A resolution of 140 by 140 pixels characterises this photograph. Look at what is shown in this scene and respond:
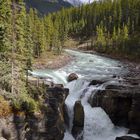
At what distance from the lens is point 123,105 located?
47.5 m

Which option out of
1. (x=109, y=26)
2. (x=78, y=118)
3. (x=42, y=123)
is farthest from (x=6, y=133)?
(x=109, y=26)

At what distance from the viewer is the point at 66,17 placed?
17562 centimetres

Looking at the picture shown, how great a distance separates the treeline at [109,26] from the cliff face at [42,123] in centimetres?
5826

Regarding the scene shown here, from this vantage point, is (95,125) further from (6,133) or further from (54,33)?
(54,33)

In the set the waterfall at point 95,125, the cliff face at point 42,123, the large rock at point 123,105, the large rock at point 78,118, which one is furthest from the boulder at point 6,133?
→ the large rock at point 123,105

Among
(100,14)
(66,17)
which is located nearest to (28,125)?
(100,14)

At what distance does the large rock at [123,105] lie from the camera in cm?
4548

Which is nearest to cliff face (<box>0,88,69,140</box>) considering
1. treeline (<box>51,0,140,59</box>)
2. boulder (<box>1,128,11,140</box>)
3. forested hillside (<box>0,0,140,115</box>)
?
boulder (<box>1,128,11,140</box>)

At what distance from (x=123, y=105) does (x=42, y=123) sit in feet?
45.0

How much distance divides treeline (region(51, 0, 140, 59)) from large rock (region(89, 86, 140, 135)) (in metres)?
51.9

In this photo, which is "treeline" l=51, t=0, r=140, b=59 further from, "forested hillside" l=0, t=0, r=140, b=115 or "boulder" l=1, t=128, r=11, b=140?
"boulder" l=1, t=128, r=11, b=140

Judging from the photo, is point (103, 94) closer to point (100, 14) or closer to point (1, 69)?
point (1, 69)

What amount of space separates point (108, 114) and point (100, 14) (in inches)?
4472

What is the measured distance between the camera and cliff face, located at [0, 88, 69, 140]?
112ft
